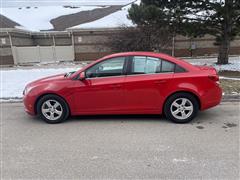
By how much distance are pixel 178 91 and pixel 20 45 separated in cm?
2313

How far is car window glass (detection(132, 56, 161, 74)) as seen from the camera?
196 inches

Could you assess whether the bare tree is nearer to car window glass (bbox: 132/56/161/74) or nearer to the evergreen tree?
the evergreen tree

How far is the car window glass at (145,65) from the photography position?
4977 millimetres

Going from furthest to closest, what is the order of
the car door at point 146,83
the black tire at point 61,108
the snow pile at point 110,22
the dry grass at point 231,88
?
the snow pile at point 110,22 < the dry grass at point 231,88 < the black tire at point 61,108 < the car door at point 146,83

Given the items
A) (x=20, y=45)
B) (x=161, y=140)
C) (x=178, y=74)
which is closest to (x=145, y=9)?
(x=178, y=74)

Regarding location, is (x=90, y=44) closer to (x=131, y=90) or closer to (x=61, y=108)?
(x=61, y=108)

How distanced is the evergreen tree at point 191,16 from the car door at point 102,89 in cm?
716

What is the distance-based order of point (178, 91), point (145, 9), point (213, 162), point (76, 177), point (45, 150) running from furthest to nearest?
point (145, 9) < point (178, 91) < point (45, 150) < point (213, 162) < point (76, 177)

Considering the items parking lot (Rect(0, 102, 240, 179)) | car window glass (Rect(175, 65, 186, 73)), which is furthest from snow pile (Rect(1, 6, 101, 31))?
car window glass (Rect(175, 65, 186, 73))

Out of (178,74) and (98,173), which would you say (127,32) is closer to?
(178,74)

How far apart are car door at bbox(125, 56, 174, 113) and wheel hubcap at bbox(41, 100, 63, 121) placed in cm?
150

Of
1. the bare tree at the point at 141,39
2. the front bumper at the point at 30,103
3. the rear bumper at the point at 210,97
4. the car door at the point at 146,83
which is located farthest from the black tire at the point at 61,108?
the bare tree at the point at 141,39

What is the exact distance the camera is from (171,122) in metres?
4.96

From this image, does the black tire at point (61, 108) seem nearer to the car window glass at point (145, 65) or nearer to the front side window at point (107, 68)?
the front side window at point (107, 68)
